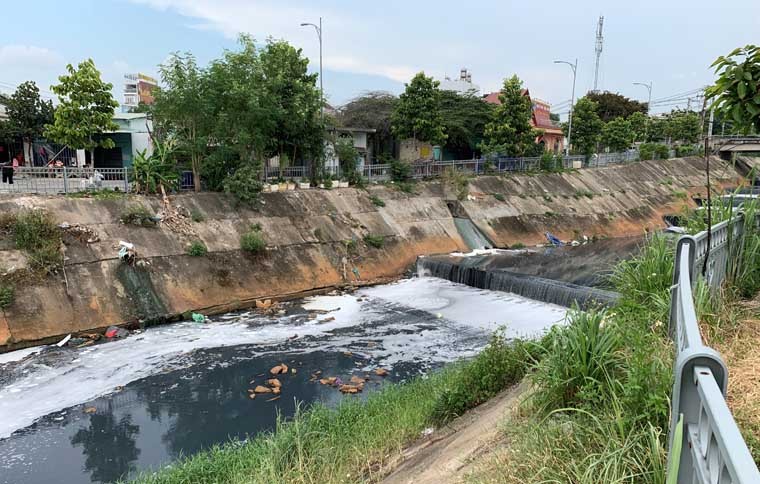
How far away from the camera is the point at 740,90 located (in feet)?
16.5

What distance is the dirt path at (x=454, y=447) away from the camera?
16.4 ft

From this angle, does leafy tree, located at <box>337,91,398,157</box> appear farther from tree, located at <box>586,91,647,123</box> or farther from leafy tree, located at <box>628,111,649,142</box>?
tree, located at <box>586,91,647,123</box>

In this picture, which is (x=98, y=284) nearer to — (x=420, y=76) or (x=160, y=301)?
(x=160, y=301)

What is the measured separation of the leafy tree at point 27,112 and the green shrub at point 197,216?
45.7 ft

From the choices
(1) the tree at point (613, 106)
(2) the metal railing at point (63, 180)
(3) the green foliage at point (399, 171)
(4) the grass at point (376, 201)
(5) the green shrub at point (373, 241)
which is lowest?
(5) the green shrub at point (373, 241)

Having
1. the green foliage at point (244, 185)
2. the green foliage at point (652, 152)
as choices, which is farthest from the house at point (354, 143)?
the green foliage at point (652, 152)

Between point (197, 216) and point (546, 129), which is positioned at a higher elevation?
point (546, 129)

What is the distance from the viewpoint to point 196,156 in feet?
66.7

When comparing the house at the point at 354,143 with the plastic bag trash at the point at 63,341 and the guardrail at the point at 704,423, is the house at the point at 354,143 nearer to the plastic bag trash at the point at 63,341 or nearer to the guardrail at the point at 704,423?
the plastic bag trash at the point at 63,341

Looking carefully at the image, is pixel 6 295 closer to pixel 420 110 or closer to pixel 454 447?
pixel 454 447

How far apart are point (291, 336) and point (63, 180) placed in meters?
10.5

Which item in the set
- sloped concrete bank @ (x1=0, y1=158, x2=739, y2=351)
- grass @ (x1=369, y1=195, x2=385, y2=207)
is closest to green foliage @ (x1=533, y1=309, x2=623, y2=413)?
sloped concrete bank @ (x1=0, y1=158, x2=739, y2=351)

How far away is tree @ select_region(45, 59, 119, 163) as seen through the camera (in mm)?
19922

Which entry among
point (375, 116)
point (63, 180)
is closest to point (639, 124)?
point (375, 116)
